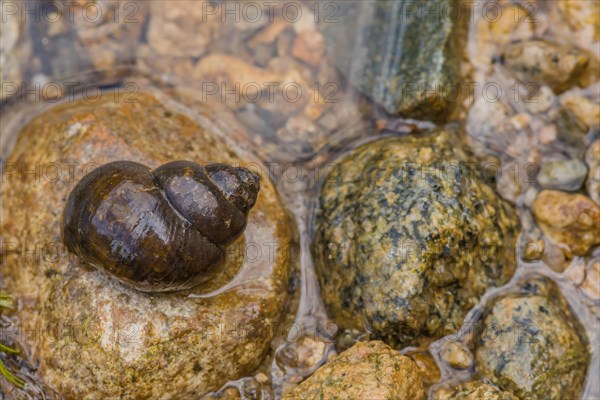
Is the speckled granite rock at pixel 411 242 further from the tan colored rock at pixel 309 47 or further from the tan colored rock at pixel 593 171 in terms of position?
the tan colored rock at pixel 309 47

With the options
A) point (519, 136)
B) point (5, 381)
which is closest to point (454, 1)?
point (519, 136)

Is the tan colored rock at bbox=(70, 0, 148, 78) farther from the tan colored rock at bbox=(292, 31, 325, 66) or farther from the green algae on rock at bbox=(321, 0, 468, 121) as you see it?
the green algae on rock at bbox=(321, 0, 468, 121)

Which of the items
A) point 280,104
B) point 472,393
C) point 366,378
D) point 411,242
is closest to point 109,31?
point 280,104

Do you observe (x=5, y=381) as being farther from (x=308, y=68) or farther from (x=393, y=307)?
(x=308, y=68)

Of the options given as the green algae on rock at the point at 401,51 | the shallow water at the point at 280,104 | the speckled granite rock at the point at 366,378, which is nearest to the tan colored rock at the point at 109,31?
the shallow water at the point at 280,104

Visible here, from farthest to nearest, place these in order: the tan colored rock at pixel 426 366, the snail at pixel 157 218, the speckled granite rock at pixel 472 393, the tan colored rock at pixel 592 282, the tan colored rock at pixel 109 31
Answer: the tan colored rock at pixel 109 31, the tan colored rock at pixel 592 282, the tan colored rock at pixel 426 366, the speckled granite rock at pixel 472 393, the snail at pixel 157 218

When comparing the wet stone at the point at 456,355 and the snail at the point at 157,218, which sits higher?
the snail at the point at 157,218

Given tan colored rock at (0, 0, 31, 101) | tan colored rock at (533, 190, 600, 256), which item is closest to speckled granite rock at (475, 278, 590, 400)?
A: tan colored rock at (533, 190, 600, 256)
